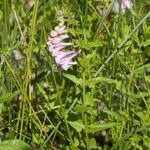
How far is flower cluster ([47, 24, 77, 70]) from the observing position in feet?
4.90

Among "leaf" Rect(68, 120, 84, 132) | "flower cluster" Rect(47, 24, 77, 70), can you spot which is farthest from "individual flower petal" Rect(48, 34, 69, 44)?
"leaf" Rect(68, 120, 84, 132)

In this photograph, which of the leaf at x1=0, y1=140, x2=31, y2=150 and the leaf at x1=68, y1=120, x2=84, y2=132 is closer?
the leaf at x1=0, y1=140, x2=31, y2=150

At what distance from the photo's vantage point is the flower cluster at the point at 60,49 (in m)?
1.49

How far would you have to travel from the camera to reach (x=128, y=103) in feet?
5.49

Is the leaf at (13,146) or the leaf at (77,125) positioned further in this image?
the leaf at (77,125)

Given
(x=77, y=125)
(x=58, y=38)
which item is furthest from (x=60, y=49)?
(x=77, y=125)

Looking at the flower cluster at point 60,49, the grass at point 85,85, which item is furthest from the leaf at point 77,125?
the flower cluster at point 60,49

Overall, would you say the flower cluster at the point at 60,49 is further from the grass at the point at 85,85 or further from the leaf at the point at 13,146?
the leaf at the point at 13,146

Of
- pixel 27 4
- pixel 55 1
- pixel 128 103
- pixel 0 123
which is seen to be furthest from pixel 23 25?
pixel 27 4

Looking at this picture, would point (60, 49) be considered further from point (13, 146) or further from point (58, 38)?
point (13, 146)

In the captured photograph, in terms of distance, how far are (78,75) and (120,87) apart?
5.6 inches

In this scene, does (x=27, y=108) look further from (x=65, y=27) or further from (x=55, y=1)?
(x=55, y=1)

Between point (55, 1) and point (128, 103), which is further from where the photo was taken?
point (55, 1)

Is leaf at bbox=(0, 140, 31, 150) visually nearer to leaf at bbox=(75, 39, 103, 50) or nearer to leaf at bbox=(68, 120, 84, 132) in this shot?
leaf at bbox=(68, 120, 84, 132)
